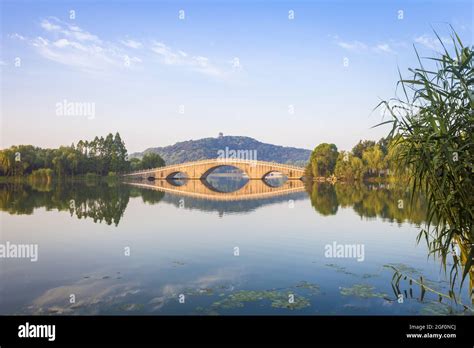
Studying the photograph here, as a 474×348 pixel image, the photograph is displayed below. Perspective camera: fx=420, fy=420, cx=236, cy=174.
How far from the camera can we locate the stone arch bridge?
176 feet

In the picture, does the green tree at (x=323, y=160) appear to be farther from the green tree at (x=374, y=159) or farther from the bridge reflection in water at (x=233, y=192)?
the bridge reflection in water at (x=233, y=192)

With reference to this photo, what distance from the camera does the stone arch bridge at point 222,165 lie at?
176 ft

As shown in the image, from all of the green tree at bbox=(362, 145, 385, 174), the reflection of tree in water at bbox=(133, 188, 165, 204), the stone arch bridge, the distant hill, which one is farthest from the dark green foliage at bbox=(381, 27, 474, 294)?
the distant hill

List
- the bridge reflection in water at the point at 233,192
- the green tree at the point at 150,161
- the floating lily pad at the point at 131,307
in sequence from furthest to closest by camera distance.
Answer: the green tree at the point at 150,161 → the bridge reflection in water at the point at 233,192 → the floating lily pad at the point at 131,307

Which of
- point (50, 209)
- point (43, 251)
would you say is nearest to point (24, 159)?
point (50, 209)

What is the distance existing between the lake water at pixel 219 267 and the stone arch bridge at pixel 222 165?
38.4m

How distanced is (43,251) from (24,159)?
4278 cm

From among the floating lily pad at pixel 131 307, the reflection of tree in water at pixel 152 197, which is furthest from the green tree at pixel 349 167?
the floating lily pad at pixel 131 307

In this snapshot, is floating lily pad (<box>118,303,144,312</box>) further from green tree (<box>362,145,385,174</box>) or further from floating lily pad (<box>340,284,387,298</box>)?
green tree (<box>362,145,385,174</box>)

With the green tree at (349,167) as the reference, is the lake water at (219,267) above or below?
below

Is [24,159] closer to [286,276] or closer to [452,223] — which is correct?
[286,276]

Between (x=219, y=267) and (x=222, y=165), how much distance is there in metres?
47.6

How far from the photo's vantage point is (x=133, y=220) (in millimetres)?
14922

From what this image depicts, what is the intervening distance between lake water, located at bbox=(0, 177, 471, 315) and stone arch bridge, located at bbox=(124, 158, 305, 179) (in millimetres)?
38409
